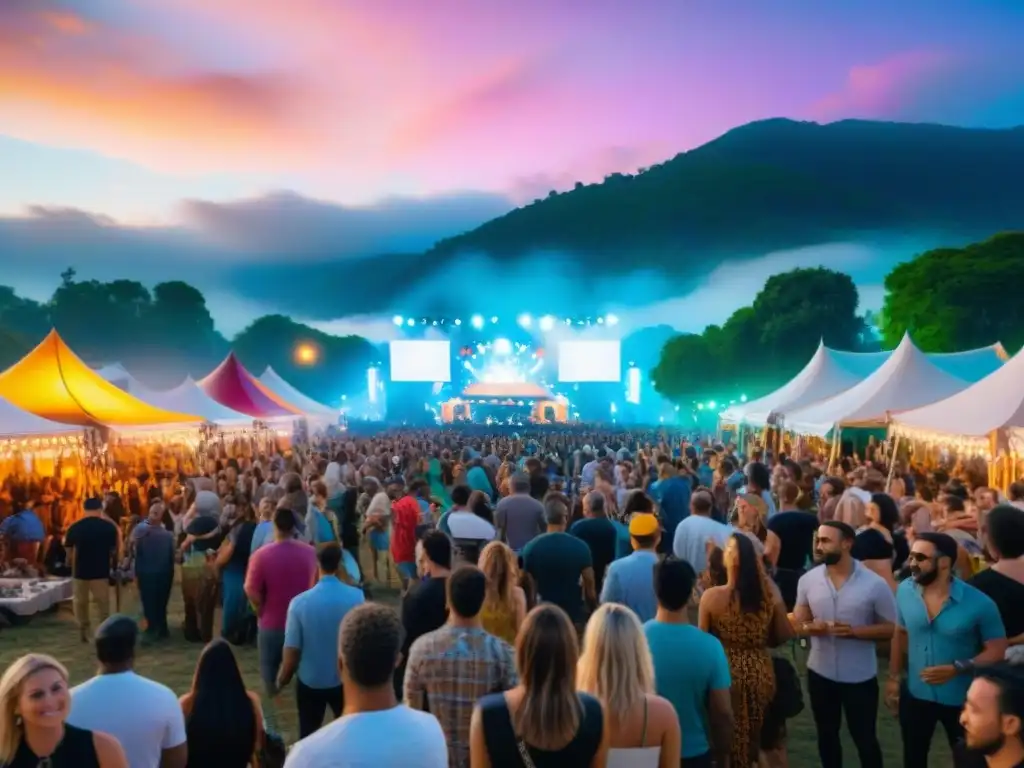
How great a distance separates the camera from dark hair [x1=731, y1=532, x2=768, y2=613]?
12.9 ft

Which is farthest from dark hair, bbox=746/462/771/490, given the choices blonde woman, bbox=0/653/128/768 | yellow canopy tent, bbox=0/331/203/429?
yellow canopy tent, bbox=0/331/203/429

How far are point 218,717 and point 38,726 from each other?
94cm

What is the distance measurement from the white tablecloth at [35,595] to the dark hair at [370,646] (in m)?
9.03

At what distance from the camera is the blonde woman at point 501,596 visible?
4.24 m

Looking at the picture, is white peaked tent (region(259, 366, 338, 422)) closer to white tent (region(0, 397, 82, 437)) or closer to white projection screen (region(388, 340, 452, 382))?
white tent (region(0, 397, 82, 437))

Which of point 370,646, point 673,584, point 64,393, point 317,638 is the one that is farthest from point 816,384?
point 370,646

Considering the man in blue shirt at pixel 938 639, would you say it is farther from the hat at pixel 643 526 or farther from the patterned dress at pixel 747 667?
the hat at pixel 643 526

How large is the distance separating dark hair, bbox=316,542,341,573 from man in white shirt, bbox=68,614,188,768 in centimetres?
139

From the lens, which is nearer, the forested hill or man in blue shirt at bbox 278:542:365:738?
man in blue shirt at bbox 278:542:365:738

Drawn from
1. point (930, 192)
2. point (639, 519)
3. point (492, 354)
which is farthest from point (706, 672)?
point (930, 192)

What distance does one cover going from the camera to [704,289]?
195625mm

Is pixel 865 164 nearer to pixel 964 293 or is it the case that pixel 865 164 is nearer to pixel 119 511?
pixel 964 293

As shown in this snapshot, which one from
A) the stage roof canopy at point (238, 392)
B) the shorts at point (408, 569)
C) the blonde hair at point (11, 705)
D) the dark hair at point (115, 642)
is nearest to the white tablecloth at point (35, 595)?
the shorts at point (408, 569)

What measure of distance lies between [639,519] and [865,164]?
581 feet
